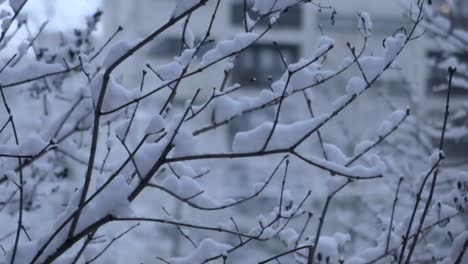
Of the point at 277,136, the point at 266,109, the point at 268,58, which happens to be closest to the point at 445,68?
the point at 277,136

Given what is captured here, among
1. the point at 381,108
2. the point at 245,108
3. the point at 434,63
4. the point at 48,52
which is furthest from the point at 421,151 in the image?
the point at 381,108

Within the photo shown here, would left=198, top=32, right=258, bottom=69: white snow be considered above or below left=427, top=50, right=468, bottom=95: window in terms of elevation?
below

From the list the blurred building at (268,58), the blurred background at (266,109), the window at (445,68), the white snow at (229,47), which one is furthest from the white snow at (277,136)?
the blurred building at (268,58)

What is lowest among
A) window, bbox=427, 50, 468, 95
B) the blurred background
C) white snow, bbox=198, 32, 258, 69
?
white snow, bbox=198, 32, 258, 69

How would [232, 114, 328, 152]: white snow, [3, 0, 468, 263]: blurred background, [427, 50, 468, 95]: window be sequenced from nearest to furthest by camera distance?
1. [232, 114, 328, 152]: white snow
2. [427, 50, 468, 95]: window
3. [3, 0, 468, 263]: blurred background

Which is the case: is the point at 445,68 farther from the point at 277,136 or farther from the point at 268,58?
the point at 268,58

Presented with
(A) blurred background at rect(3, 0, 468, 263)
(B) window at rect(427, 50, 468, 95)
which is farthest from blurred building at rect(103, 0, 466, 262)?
(B) window at rect(427, 50, 468, 95)

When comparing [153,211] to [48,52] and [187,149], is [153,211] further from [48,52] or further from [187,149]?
[187,149]

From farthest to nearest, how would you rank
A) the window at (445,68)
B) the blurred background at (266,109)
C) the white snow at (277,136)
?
the blurred background at (266,109)
the window at (445,68)
the white snow at (277,136)

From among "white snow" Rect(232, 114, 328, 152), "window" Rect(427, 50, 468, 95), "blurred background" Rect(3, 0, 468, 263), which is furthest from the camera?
"blurred background" Rect(3, 0, 468, 263)

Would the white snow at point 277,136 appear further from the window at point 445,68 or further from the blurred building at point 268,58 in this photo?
the blurred building at point 268,58

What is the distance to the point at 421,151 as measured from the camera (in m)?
7.45

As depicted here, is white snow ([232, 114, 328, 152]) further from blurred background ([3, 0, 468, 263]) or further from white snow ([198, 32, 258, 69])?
A: blurred background ([3, 0, 468, 263])

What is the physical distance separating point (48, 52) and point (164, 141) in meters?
1.86
